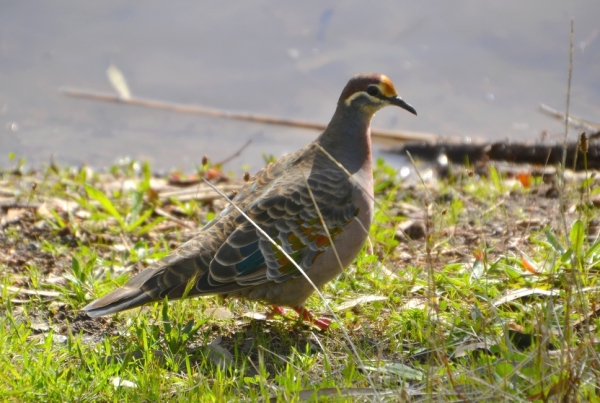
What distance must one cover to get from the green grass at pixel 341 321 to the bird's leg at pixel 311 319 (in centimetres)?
4

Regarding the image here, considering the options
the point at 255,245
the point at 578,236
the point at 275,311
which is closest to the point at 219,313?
the point at 275,311

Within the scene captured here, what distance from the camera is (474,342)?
3.40 m

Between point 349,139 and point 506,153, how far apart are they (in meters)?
2.89

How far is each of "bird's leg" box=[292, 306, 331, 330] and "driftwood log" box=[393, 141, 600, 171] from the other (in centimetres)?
297

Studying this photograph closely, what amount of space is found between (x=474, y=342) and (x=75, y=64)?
6605mm

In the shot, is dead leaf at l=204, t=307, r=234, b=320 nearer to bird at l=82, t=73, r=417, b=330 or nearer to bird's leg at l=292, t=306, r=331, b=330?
bird at l=82, t=73, r=417, b=330

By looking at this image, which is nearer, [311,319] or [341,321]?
[341,321]

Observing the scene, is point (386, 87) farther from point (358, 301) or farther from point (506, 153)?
point (506, 153)

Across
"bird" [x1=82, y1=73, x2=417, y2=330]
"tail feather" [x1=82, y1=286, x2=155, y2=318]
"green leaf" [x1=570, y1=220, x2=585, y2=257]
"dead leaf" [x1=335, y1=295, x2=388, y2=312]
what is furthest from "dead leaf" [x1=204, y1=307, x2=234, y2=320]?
"green leaf" [x1=570, y1=220, x2=585, y2=257]

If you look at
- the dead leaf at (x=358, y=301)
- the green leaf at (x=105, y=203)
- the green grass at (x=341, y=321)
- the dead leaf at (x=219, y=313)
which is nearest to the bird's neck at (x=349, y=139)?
the green grass at (x=341, y=321)

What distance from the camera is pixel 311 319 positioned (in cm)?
395

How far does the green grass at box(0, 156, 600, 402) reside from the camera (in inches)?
116

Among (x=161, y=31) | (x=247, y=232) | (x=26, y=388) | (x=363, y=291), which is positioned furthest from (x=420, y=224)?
(x=161, y=31)

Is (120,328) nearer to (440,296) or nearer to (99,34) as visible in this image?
(440,296)
